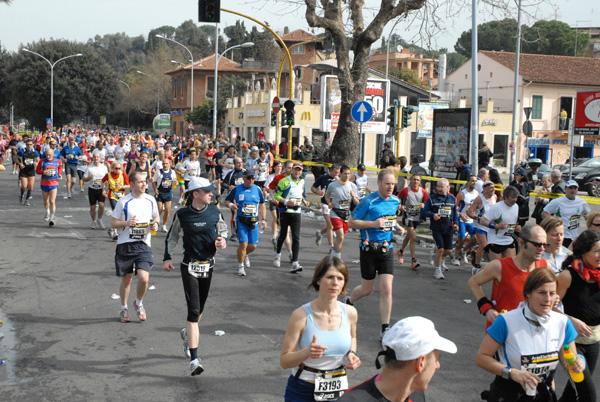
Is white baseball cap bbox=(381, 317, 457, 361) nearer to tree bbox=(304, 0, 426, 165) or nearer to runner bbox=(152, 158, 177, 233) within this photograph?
runner bbox=(152, 158, 177, 233)

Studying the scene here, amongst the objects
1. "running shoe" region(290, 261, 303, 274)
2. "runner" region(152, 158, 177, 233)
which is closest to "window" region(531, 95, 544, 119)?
"runner" region(152, 158, 177, 233)

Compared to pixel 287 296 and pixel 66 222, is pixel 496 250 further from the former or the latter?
pixel 66 222

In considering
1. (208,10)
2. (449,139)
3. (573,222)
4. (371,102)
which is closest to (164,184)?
(208,10)

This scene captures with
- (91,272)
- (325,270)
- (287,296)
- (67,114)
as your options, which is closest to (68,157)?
(91,272)

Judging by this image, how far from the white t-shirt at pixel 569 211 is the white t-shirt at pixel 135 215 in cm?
603

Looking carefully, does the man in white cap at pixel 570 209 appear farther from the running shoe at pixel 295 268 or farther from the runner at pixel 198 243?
the runner at pixel 198 243

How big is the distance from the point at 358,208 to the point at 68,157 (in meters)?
15.5

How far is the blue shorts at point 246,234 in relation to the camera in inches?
442

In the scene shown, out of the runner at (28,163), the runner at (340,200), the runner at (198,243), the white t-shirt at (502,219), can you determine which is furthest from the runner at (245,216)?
the runner at (28,163)

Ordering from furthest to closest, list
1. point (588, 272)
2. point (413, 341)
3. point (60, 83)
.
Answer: point (60, 83) → point (588, 272) → point (413, 341)

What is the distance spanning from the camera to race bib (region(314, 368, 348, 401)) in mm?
4184

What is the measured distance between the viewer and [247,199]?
451 inches

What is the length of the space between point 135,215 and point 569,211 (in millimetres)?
6360

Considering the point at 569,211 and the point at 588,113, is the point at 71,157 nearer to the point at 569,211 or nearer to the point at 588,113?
the point at 588,113
